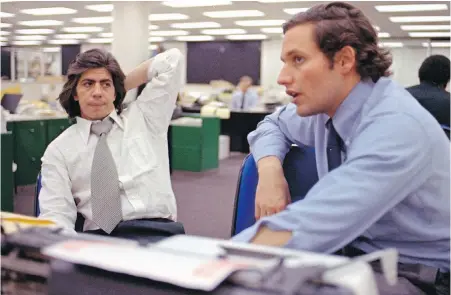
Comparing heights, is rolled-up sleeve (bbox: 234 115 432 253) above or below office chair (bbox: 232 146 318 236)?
above

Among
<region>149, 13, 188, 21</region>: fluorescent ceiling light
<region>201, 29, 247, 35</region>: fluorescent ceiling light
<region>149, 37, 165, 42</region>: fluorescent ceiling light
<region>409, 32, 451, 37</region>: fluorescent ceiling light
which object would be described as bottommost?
<region>149, 37, 165, 42</region>: fluorescent ceiling light

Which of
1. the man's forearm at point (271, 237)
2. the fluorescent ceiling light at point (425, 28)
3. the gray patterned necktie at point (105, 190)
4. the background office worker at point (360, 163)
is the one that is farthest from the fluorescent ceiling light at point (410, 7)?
the man's forearm at point (271, 237)

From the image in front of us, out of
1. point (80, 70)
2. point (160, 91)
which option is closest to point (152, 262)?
point (80, 70)

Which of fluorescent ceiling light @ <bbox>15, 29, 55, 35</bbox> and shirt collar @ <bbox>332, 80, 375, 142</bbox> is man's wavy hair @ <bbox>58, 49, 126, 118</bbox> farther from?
fluorescent ceiling light @ <bbox>15, 29, 55, 35</bbox>

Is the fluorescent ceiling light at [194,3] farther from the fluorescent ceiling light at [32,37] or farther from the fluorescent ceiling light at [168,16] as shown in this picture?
the fluorescent ceiling light at [32,37]

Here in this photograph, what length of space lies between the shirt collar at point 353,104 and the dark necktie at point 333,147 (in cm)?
8

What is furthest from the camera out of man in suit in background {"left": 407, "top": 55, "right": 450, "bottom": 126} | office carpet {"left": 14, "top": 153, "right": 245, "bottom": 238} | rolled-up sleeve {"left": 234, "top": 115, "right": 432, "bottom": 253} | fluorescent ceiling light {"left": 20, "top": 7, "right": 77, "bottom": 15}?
fluorescent ceiling light {"left": 20, "top": 7, "right": 77, "bottom": 15}

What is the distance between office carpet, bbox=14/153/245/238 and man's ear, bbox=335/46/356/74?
8.21 feet

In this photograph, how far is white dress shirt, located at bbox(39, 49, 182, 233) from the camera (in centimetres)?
163

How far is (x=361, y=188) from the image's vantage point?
752 mm

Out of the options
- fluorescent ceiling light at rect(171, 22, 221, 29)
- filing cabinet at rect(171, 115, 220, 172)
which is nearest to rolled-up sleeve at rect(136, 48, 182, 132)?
filing cabinet at rect(171, 115, 220, 172)

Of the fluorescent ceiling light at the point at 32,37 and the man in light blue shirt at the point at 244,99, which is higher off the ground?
the fluorescent ceiling light at the point at 32,37

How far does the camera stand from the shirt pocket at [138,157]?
5.84ft

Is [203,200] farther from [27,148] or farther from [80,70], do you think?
[80,70]
